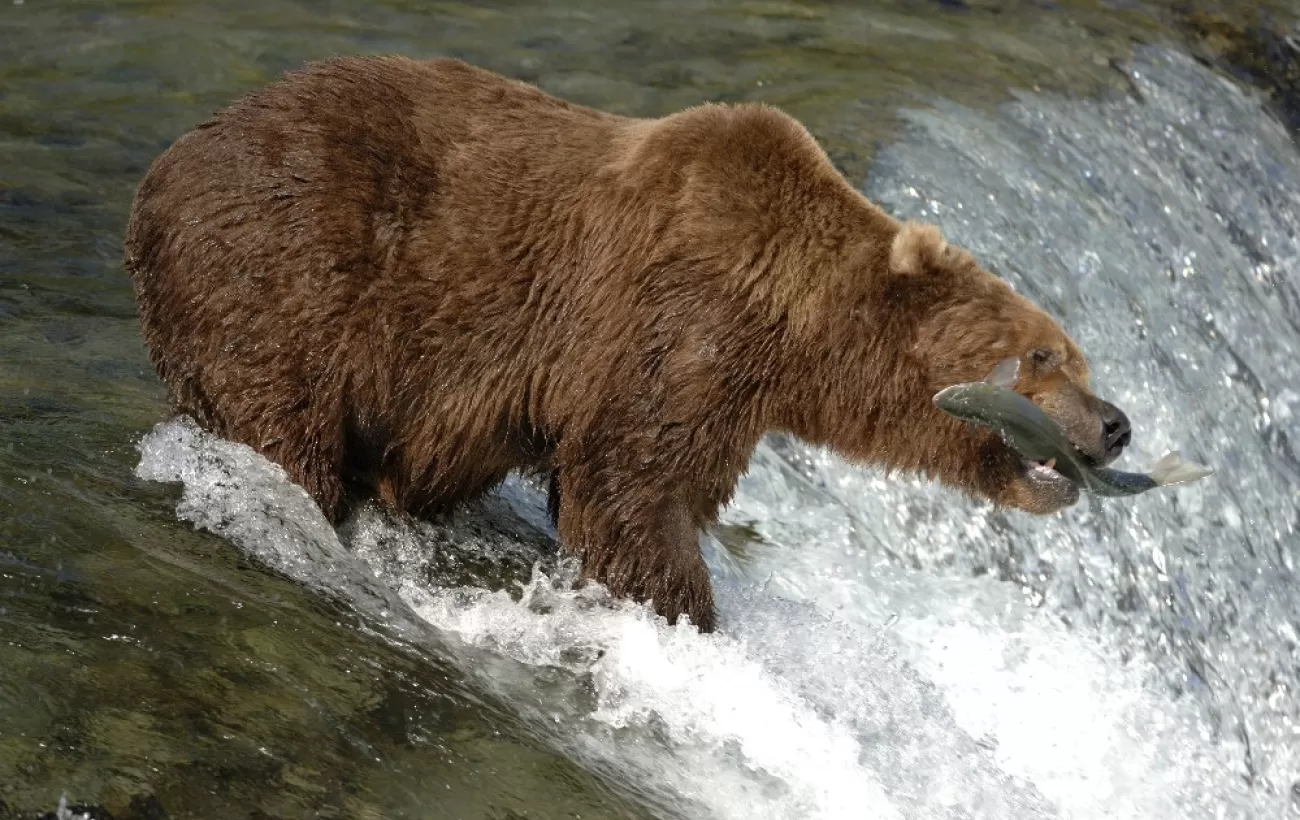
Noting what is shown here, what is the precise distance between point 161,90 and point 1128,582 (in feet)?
18.8

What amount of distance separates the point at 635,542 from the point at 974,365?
117 centimetres

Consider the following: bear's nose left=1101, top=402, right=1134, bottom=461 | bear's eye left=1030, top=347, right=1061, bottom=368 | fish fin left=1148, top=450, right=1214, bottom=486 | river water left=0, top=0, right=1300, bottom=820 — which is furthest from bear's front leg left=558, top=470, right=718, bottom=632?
fish fin left=1148, top=450, right=1214, bottom=486

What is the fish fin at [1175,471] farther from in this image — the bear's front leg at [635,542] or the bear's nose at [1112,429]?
the bear's front leg at [635,542]

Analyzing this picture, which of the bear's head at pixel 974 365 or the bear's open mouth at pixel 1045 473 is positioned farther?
the bear's open mouth at pixel 1045 473

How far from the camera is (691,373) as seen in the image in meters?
5.08

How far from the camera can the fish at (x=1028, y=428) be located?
199 inches

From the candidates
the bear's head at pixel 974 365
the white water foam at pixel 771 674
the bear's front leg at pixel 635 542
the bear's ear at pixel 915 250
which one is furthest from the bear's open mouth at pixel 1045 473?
the bear's front leg at pixel 635 542

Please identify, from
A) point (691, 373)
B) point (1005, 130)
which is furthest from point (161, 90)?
point (691, 373)

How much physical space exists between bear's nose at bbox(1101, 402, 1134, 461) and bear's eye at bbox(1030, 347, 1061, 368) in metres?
0.19

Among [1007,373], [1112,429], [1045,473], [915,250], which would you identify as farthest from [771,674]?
[915,250]

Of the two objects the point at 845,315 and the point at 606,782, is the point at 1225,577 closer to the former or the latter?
the point at 845,315

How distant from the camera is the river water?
13.5 ft

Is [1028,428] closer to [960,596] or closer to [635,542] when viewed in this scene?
[635,542]

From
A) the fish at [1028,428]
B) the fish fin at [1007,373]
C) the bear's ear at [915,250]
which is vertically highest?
the bear's ear at [915,250]
